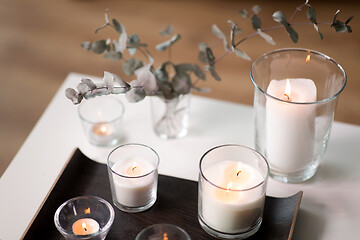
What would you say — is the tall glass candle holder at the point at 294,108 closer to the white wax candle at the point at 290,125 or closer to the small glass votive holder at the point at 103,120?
the white wax candle at the point at 290,125

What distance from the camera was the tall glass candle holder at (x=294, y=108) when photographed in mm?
854

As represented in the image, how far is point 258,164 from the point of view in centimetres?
82

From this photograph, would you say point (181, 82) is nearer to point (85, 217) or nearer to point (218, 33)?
point (218, 33)

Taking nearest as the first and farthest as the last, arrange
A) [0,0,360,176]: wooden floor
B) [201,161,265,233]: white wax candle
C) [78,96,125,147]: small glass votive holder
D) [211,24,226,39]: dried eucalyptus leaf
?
1. [201,161,265,233]: white wax candle
2. [211,24,226,39]: dried eucalyptus leaf
3. [78,96,125,147]: small glass votive holder
4. [0,0,360,176]: wooden floor

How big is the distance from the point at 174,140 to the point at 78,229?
0.31 meters

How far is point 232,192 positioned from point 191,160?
0.78ft

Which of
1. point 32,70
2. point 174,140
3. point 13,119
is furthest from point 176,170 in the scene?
point 32,70

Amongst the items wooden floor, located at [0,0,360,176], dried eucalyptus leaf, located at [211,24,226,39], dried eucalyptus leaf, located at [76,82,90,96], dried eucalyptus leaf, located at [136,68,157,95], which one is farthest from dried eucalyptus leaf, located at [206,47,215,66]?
wooden floor, located at [0,0,360,176]

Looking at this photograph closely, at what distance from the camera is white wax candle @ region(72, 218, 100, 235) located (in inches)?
30.8

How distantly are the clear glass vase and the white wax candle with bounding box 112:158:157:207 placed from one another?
0.18 metres

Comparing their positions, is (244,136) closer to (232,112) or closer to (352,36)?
(232,112)

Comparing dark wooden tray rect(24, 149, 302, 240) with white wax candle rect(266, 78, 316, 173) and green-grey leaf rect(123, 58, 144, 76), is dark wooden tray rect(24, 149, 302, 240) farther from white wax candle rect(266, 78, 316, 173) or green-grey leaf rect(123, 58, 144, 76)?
green-grey leaf rect(123, 58, 144, 76)

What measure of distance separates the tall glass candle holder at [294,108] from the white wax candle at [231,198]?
0.37 feet

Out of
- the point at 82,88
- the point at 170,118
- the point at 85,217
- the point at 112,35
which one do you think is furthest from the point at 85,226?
the point at 112,35
